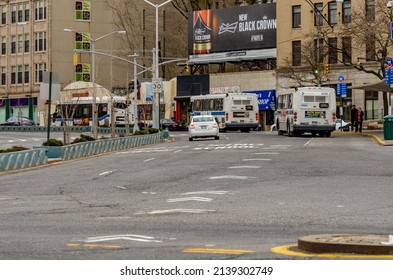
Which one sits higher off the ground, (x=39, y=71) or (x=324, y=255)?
(x=39, y=71)

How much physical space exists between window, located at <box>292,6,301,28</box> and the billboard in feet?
8.49

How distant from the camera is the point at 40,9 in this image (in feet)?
378

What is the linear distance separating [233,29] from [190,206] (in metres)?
77.1

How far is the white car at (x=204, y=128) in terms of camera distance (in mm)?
58188

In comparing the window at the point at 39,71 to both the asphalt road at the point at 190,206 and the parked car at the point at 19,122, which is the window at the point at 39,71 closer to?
the parked car at the point at 19,122

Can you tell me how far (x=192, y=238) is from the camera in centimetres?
1418

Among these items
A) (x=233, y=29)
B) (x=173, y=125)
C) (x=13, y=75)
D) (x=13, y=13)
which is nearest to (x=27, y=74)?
(x=13, y=75)

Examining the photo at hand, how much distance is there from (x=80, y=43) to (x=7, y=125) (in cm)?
1225

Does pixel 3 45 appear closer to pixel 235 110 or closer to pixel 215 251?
pixel 235 110

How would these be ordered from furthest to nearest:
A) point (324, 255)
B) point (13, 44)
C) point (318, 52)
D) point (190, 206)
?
1. point (13, 44)
2. point (318, 52)
3. point (190, 206)
4. point (324, 255)

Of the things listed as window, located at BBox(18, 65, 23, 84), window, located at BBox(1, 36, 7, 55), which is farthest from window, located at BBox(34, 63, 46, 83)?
window, located at BBox(1, 36, 7, 55)

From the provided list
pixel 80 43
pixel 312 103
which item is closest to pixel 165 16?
pixel 80 43

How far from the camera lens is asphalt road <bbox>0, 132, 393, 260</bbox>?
13031 millimetres

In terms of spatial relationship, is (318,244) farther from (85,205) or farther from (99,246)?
(85,205)
